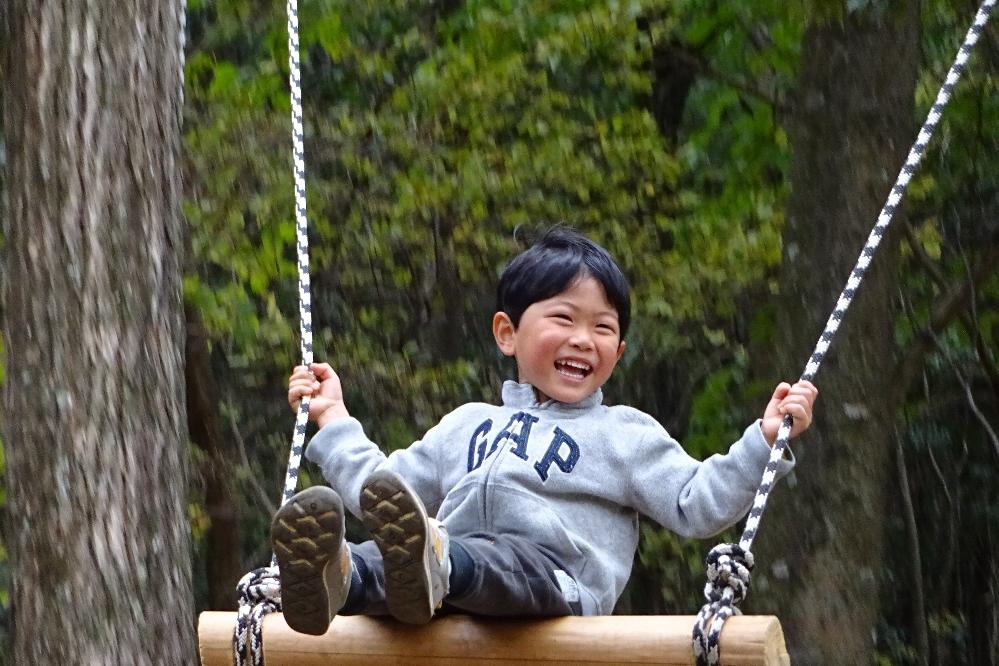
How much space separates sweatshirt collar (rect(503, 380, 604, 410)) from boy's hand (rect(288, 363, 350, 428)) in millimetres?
343

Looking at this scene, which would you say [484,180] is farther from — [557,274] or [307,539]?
[307,539]

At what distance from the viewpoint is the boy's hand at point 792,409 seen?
303cm

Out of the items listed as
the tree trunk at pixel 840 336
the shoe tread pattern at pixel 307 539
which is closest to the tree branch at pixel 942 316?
the tree trunk at pixel 840 336

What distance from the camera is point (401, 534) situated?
269 cm

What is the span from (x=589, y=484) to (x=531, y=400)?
28 centimetres

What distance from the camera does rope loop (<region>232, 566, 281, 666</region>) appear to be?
3029 mm

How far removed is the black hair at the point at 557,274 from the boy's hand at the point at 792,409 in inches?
15.8

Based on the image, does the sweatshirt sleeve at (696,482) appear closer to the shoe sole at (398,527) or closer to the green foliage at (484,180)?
the shoe sole at (398,527)

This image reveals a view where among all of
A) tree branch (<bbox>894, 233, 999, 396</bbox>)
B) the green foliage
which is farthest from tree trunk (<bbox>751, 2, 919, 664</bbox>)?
the green foliage

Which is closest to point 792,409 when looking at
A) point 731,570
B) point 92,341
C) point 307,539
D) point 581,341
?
point 731,570

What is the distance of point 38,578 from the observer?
373 cm

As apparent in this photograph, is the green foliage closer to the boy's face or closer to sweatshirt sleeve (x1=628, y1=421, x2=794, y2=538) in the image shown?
the boy's face

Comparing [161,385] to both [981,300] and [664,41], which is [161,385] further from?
[981,300]

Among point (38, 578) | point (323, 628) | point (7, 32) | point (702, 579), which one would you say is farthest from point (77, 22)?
point (702, 579)
